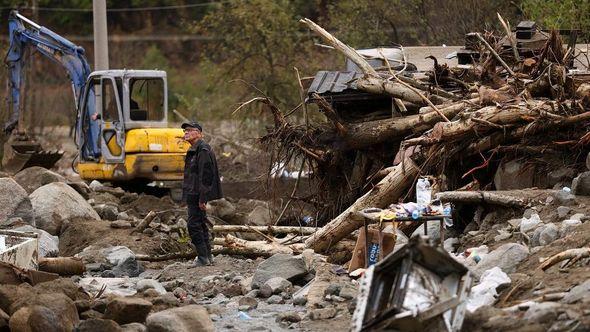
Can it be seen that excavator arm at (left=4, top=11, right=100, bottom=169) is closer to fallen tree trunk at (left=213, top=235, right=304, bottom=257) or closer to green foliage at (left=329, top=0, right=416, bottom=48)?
green foliage at (left=329, top=0, right=416, bottom=48)

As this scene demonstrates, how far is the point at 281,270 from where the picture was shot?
14.3m

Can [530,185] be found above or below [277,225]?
above

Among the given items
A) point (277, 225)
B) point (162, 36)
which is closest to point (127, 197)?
point (277, 225)

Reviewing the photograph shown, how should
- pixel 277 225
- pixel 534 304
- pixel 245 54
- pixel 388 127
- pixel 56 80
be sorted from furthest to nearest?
1. pixel 56 80
2. pixel 245 54
3. pixel 277 225
4. pixel 388 127
5. pixel 534 304

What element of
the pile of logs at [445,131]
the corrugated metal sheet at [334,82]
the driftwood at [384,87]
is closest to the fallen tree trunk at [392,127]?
the pile of logs at [445,131]

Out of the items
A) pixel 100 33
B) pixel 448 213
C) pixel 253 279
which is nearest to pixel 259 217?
pixel 253 279

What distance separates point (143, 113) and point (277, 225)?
6.92 metres

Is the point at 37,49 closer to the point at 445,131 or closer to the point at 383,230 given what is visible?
the point at 445,131

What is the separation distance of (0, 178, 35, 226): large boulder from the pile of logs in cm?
358

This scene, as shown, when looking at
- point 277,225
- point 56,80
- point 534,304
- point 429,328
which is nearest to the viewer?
point 429,328

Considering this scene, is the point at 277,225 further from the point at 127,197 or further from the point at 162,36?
the point at 162,36

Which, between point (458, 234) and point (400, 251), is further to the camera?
point (458, 234)

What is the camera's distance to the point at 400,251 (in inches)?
376

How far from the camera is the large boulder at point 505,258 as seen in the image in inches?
480
